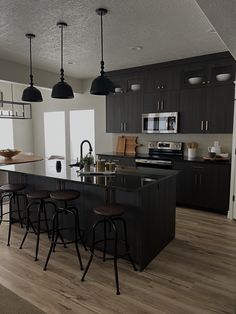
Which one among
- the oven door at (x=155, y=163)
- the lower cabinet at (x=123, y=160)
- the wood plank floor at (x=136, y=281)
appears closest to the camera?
the wood plank floor at (x=136, y=281)

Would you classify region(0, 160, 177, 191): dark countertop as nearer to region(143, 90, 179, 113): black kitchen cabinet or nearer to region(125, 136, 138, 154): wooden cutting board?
region(143, 90, 179, 113): black kitchen cabinet

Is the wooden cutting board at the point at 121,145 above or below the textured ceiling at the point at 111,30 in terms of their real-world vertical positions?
below

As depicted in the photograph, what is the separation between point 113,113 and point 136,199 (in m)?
3.64

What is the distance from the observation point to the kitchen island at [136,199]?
101 inches

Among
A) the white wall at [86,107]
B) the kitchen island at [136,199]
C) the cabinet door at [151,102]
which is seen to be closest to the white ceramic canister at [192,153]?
the cabinet door at [151,102]

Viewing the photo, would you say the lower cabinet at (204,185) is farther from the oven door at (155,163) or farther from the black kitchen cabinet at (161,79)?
the black kitchen cabinet at (161,79)

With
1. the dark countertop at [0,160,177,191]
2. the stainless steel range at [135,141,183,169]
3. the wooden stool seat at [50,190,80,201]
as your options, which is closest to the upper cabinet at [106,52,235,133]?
the stainless steel range at [135,141,183,169]

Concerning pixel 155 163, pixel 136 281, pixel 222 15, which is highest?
pixel 222 15

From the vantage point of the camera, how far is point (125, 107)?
566 cm

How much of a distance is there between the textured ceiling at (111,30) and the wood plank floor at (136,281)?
9.31 ft

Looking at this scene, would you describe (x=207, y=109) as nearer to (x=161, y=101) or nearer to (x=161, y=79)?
(x=161, y=101)

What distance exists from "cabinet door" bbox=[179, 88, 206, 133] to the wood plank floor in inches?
87.6

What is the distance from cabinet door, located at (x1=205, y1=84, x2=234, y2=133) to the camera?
14.2 ft

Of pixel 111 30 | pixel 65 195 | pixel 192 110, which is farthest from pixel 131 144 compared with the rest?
pixel 65 195
